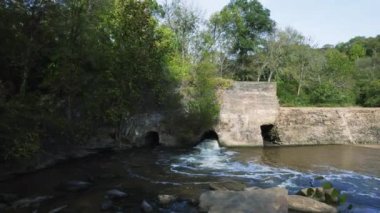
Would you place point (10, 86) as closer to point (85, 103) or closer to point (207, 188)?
point (85, 103)

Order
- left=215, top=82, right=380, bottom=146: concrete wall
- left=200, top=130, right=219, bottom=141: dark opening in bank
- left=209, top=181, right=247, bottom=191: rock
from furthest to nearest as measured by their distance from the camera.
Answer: left=200, top=130, right=219, bottom=141: dark opening in bank, left=215, top=82, right=380, bottom=146: concrete wall, left=209, top=181, right=247, bottom=191: rock

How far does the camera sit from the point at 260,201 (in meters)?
10.6

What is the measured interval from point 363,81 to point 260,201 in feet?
107

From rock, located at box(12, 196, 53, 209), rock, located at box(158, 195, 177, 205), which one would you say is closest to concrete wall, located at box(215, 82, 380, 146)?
rock, located at box(158, 195, 177, 205)

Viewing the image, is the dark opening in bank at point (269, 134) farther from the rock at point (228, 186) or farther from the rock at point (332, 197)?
the rock at point (332, 197)

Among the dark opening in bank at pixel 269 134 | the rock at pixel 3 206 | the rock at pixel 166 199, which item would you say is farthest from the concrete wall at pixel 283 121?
the rock at pixel 3 206

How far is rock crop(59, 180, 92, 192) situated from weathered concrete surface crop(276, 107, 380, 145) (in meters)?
14.6

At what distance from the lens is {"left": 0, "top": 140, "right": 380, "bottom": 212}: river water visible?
1264 centimetres

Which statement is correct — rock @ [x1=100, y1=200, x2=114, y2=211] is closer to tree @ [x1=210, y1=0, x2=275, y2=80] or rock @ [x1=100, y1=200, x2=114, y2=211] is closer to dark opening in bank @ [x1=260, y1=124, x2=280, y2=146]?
dark opening in bank @ [x1=260, y1=124, x2=280, y2=146]

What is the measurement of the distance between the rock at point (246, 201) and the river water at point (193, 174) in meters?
0.87

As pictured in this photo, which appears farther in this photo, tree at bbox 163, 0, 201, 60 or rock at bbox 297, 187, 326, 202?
tree at bbox 163, 0, 201, 60

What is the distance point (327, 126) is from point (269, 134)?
375 centimetres

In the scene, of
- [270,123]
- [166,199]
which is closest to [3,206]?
[166,199]

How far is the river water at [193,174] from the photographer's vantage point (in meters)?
12.6
